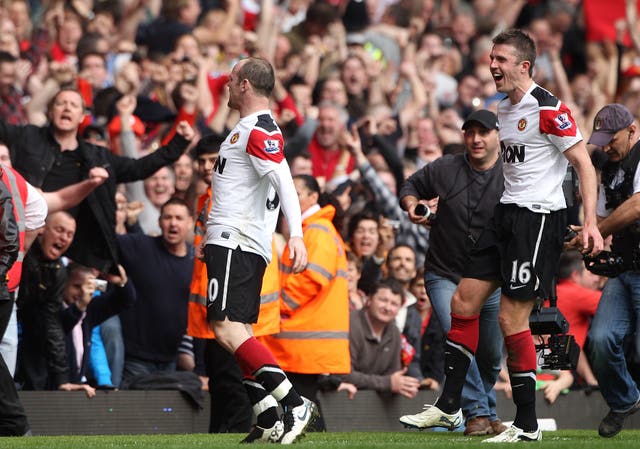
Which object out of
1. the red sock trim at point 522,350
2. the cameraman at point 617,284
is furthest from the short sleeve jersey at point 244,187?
the cameraman at point 617,284

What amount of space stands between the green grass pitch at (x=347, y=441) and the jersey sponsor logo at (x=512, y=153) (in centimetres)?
185

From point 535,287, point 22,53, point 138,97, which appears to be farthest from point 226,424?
point 22,53

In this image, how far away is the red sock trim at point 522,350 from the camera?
9.27m

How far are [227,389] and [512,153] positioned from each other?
3.28m

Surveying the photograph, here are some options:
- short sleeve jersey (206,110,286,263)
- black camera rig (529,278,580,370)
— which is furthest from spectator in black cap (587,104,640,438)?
short sleeve jersey (206,110,286,263)

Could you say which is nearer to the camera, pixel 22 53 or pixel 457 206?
pixel 457 206

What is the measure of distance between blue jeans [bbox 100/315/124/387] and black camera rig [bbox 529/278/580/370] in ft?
13.7

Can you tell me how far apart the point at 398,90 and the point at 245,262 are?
36.2 ft

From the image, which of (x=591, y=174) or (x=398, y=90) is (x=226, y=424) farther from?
(x=398, y=90)

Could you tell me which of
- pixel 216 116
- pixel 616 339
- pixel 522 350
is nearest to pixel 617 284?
pixel 616 339

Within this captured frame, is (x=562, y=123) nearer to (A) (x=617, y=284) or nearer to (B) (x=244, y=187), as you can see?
(A) (x=617, y=284)

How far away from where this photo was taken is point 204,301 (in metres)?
11.1

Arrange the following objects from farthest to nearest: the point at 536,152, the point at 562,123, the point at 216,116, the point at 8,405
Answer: the point at 216,116 → the point at 8,405 → the point at 536,152 → the point at 562,123

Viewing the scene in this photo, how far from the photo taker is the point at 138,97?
52.2 feet
